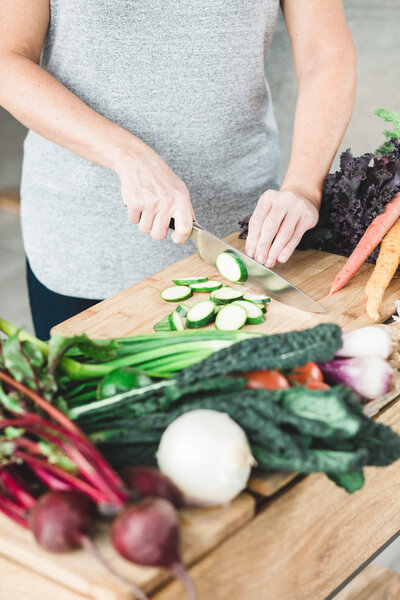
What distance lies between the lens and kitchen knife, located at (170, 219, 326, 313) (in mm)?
1711

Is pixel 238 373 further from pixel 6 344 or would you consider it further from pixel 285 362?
pixel 6 344

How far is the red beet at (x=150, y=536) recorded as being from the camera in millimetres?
811

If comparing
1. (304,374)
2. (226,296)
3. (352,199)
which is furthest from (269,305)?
(304,374)

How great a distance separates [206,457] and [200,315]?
0.77 meters

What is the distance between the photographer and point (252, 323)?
1671 millimetres

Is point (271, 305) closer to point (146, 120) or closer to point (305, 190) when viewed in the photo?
point (305, 190)

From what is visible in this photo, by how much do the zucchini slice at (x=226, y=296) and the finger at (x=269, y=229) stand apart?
0.15m

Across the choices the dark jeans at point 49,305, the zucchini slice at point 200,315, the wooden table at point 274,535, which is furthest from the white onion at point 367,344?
the dark jeans at point 49,305

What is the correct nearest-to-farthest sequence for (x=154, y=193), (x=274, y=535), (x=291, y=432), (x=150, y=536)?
(x=150, y=536) → (x=291, y=432) → (x=274, y=535) → (x=154, y=193)

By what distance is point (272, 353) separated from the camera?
1.09 metres

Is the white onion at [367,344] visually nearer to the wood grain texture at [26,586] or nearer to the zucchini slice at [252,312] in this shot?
the zucchini slice at [252,312]

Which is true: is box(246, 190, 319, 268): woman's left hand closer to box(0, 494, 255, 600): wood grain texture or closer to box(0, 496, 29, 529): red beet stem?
box(0, 494, 255, 600): wood grain texture

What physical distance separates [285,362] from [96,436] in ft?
1.05

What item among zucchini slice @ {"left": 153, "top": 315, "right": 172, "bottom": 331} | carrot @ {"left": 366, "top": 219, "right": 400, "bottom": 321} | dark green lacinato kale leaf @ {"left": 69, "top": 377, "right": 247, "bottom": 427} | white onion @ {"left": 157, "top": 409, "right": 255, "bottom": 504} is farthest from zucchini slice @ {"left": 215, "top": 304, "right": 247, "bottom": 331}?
white onion @ {"left": 157, "top": 409, "right": 255, "bottom": 504}
